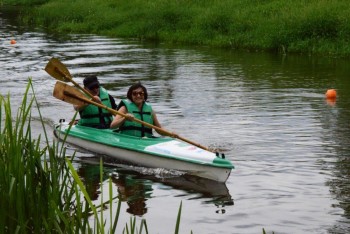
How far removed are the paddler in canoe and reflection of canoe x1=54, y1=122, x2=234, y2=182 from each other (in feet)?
0.61

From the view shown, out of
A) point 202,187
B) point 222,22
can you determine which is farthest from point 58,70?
point 222,22

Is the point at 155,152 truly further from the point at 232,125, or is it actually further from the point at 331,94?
the point at 331,94

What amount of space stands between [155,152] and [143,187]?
0.70 meters

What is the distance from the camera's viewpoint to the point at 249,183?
9375mm

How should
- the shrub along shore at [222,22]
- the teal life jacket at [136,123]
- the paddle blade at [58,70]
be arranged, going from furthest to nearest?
the shrub along shore at [222,22] → the paddle blade at [58,70] → the teal life jacket at [136,123]

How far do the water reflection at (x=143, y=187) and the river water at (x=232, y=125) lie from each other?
2cm

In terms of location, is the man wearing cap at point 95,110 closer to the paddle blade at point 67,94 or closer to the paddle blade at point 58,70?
the paddle blade at point 58,70

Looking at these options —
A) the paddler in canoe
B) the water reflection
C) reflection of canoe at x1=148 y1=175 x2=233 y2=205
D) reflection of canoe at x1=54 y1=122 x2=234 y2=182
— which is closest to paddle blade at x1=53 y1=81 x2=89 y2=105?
reflection of canoe at x1=54 y1=122 x2=234 y2=182

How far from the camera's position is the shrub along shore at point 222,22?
2270 centimetres

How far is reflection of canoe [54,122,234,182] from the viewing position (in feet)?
30.5

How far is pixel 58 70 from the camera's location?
40.1 feet

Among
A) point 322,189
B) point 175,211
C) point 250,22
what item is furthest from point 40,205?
point 250,22

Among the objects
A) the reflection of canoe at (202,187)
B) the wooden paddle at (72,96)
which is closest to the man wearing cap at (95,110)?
the wooden paddle at (72,96)

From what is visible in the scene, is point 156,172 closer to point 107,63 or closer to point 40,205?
point 40,205
